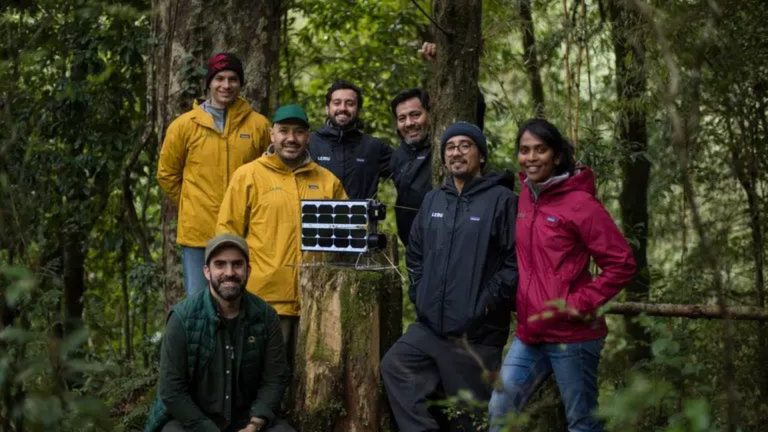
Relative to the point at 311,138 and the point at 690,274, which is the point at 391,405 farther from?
the point at 690,274

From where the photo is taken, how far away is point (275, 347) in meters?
5.68

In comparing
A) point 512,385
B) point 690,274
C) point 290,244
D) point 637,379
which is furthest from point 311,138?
point 637,379

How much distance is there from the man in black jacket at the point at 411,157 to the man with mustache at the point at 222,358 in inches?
→ 58.6

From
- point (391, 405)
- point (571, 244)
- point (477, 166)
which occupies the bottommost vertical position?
point (391, 405)

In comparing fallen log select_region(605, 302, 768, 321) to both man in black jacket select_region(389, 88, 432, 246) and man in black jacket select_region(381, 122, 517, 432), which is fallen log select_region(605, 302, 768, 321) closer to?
man in black jacket select_region(381, 122, 517, 432)

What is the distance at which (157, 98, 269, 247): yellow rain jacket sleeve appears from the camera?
6.59 m

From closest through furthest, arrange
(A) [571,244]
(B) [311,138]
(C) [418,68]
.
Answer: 1. (A) [571,244]
2. (B) [311,138]
3. (C) [418,68]

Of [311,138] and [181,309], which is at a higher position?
[311,138]

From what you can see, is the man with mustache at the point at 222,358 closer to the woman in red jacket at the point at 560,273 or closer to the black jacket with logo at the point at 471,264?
the black jacket with logo at the point at 471,264

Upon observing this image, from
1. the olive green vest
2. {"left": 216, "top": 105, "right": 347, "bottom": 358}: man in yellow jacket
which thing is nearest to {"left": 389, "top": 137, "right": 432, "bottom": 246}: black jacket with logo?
{"left": 216, "top": 105, "right": 347, "bottom": 358}: man in yellow jacket

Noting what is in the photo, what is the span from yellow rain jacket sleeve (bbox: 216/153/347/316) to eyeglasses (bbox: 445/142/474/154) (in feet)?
3.55

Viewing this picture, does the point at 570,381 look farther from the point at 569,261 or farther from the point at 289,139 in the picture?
the point at 289,139

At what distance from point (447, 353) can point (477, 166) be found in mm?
1073

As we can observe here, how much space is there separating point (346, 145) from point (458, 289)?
185cm
